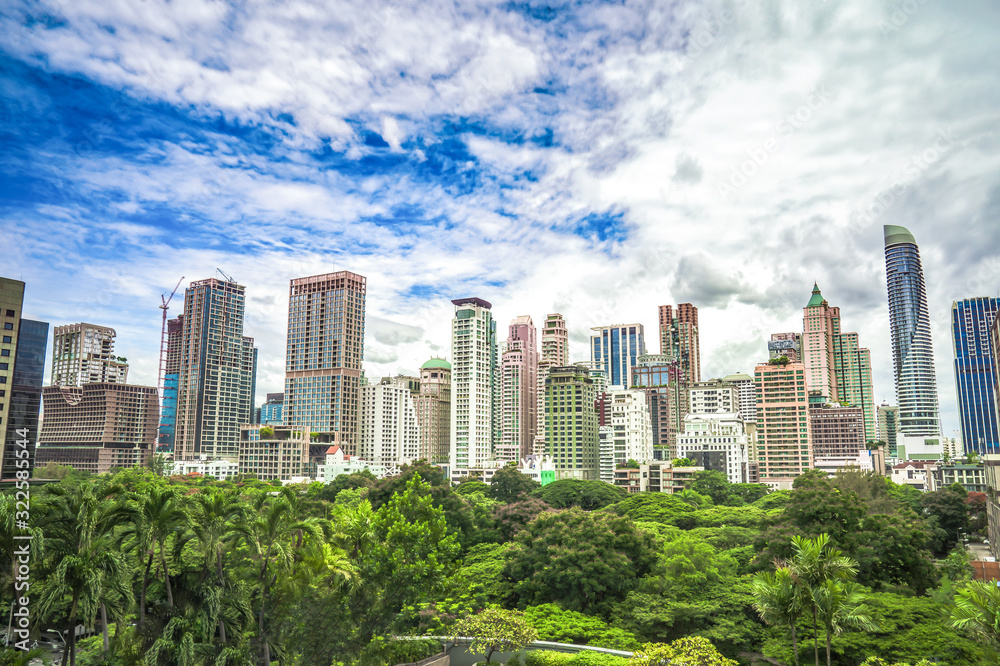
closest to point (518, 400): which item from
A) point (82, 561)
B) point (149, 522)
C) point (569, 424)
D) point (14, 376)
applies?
point (569, 424)

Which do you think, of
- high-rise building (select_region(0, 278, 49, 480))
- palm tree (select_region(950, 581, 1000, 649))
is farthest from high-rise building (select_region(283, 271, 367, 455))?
palm tree (select_region(950, 581, 1000, 649))

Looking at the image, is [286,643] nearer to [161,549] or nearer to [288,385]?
[161,549]

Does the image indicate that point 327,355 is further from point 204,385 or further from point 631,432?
point 631,432

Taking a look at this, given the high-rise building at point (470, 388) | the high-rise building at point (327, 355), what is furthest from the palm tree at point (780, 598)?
the high-rise building at point (327, 355)

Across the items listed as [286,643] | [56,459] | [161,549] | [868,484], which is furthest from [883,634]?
[56,459]

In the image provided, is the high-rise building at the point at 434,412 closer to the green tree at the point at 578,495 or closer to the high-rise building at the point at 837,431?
the green tree at the point at 578,495
